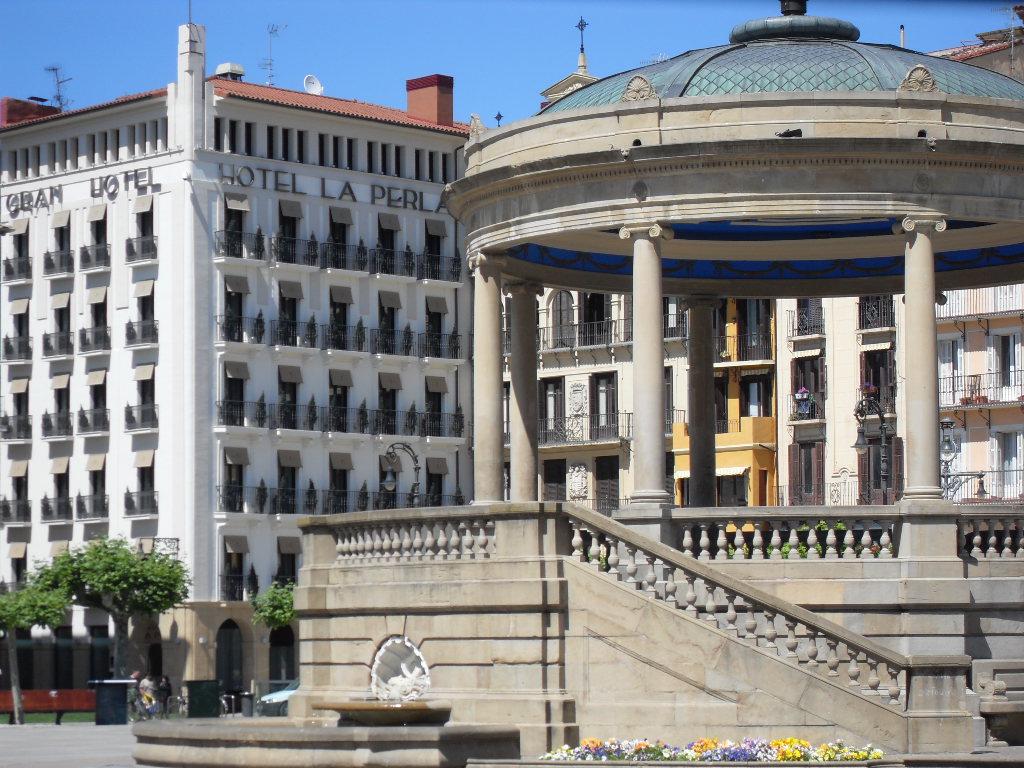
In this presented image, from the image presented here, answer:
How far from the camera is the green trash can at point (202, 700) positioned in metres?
72.6

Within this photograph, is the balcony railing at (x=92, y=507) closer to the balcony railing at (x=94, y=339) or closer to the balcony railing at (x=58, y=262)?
the balcony railing at (x=94, y=339)

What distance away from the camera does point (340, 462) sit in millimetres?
111688

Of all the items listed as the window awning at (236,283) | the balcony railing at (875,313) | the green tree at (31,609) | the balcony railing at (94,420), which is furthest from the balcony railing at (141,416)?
the balcony railing at (875,313)

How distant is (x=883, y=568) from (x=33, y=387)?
82.2 metres

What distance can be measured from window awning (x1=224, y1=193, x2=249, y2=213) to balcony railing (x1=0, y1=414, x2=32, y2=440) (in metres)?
13.9

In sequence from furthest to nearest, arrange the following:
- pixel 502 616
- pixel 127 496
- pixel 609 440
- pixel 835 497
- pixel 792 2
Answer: pixel 127 496 → pixel 609 440 → pixel 835 497 → pixel 792 2 → pixel 502 616

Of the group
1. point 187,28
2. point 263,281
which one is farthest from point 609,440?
point 187,28

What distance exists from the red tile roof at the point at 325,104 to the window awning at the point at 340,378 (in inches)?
450

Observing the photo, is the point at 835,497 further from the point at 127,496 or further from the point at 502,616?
the point at 502,616

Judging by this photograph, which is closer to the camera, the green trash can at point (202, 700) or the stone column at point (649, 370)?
the stone column at point (649, 370)

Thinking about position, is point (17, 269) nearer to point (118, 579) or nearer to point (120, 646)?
point (118, 579)

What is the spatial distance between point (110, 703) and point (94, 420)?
40342 millimetres

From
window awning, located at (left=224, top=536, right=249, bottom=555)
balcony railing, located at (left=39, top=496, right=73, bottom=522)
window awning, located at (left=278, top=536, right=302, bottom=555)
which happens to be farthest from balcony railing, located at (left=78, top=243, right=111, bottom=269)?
window awning, located at (left=278, top=536, right=302, bottom=555)

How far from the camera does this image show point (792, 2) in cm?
3997
